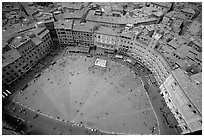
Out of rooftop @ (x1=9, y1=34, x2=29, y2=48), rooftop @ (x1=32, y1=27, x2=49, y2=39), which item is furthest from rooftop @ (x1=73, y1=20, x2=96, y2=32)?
rooftop @ (x1=9, y1=34, x2=29, y2=48)

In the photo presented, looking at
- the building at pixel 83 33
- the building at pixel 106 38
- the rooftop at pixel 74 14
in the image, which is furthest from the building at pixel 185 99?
the rooftop at pixel 74 14

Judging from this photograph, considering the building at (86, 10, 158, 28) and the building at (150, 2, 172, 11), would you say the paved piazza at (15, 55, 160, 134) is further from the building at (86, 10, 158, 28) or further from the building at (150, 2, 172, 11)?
the building at (150, 2, 172, 11)

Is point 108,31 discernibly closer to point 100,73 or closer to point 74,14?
point 100,73

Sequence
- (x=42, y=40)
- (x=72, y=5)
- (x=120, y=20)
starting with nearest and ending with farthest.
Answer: (x=42, y=40)
(x=120, y=20)
(x=72, y=5)

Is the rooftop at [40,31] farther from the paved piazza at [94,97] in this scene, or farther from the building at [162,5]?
the building at [162,5]

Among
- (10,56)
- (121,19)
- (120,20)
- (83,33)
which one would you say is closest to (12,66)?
(10,56)
